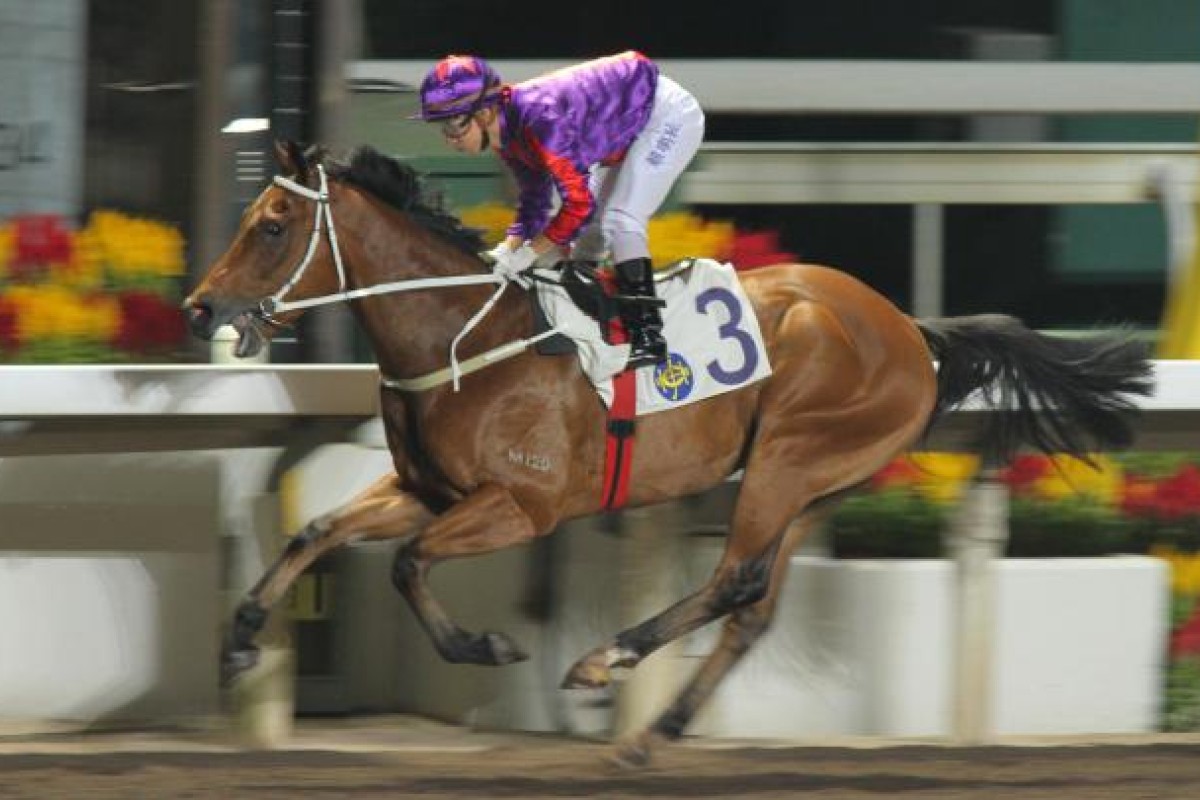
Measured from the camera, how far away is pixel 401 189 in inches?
252

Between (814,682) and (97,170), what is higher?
(97,170)

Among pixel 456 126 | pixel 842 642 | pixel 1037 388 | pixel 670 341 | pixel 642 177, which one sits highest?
pixel 456 126

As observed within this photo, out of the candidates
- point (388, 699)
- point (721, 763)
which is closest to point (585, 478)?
point (721, 763)

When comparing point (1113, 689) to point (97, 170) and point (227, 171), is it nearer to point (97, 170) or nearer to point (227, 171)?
point (227, 171)

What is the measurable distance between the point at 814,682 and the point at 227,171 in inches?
90.2

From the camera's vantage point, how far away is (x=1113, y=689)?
6.99 metres

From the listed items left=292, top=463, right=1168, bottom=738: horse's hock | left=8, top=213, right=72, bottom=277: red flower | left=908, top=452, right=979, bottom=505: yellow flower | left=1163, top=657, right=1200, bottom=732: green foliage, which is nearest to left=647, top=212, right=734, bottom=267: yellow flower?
left=292, top=463, right=1168, bottom=738: horse's hock

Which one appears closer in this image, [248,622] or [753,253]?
[248,622]

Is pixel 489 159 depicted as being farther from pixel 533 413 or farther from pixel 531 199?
pixel 533 413

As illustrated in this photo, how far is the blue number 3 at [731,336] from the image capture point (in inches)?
253

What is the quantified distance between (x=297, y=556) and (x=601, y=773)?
932mm

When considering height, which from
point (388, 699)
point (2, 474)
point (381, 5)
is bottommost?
point (388, 699)

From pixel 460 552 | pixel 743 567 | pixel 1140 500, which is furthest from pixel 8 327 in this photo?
pixel 1140 500

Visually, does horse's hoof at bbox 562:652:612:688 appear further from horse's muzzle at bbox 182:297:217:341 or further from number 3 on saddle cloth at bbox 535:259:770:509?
horse's muzzle at bbox 182:297:217:341
